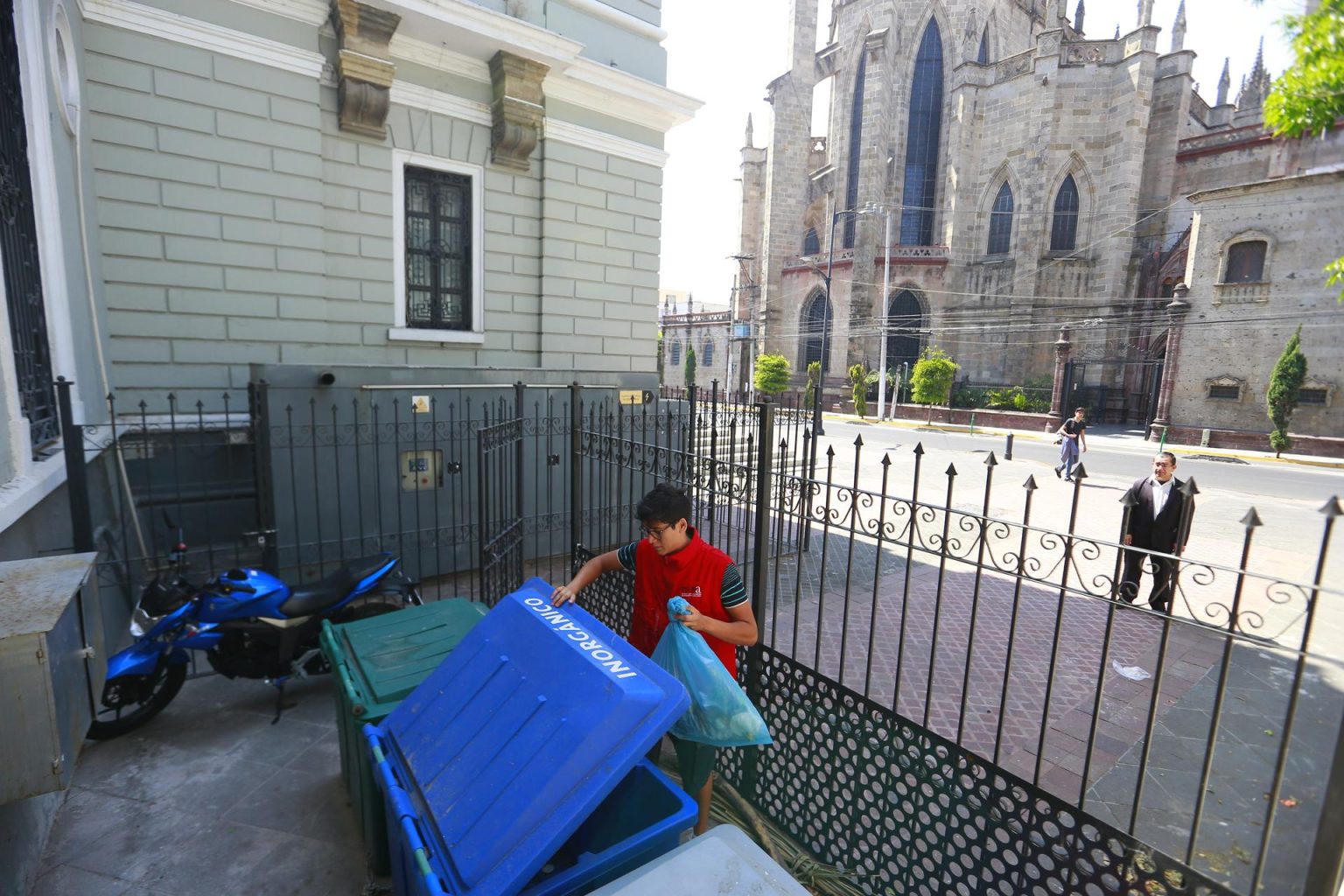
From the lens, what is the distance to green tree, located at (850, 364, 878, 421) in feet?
102

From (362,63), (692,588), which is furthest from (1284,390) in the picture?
(362,63)

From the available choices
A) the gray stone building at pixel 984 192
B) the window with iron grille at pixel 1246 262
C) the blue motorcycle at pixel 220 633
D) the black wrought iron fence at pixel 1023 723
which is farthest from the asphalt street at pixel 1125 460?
the blue motorcycle at pixel 220 633

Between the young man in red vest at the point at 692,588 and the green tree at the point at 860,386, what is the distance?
29591 mm

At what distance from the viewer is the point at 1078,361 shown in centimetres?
2977

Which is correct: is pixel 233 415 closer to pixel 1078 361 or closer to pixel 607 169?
pixel 607 169

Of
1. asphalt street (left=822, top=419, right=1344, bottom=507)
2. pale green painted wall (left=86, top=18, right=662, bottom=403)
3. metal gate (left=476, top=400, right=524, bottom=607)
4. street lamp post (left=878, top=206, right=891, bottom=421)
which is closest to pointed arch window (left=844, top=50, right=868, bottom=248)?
street lamp post (left=878, top=206, right=891, bottom=421)

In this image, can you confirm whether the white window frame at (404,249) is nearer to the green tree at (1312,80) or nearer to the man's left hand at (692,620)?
the man's left hand at (692,620)

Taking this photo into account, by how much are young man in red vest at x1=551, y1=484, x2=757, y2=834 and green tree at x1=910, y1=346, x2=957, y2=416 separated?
93.1 ft

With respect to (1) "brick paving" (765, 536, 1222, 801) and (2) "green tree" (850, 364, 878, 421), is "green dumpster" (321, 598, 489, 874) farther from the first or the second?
(2) "green tree" (850, 364, 878, 421)

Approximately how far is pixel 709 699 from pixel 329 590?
3076 millimetres

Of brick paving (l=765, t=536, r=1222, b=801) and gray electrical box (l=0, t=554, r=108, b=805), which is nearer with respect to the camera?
gray electrical box (l=0, t=554, r=108, b=805)

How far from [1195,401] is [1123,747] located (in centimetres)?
2762

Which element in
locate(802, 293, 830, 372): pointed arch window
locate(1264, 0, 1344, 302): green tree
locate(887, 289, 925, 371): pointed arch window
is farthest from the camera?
locate(802, 293, 830, 372): pointed arch window

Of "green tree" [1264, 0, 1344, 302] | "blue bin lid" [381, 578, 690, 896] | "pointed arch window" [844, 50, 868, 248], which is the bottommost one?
"blue bin lid" [381, 578, 690, 896]
